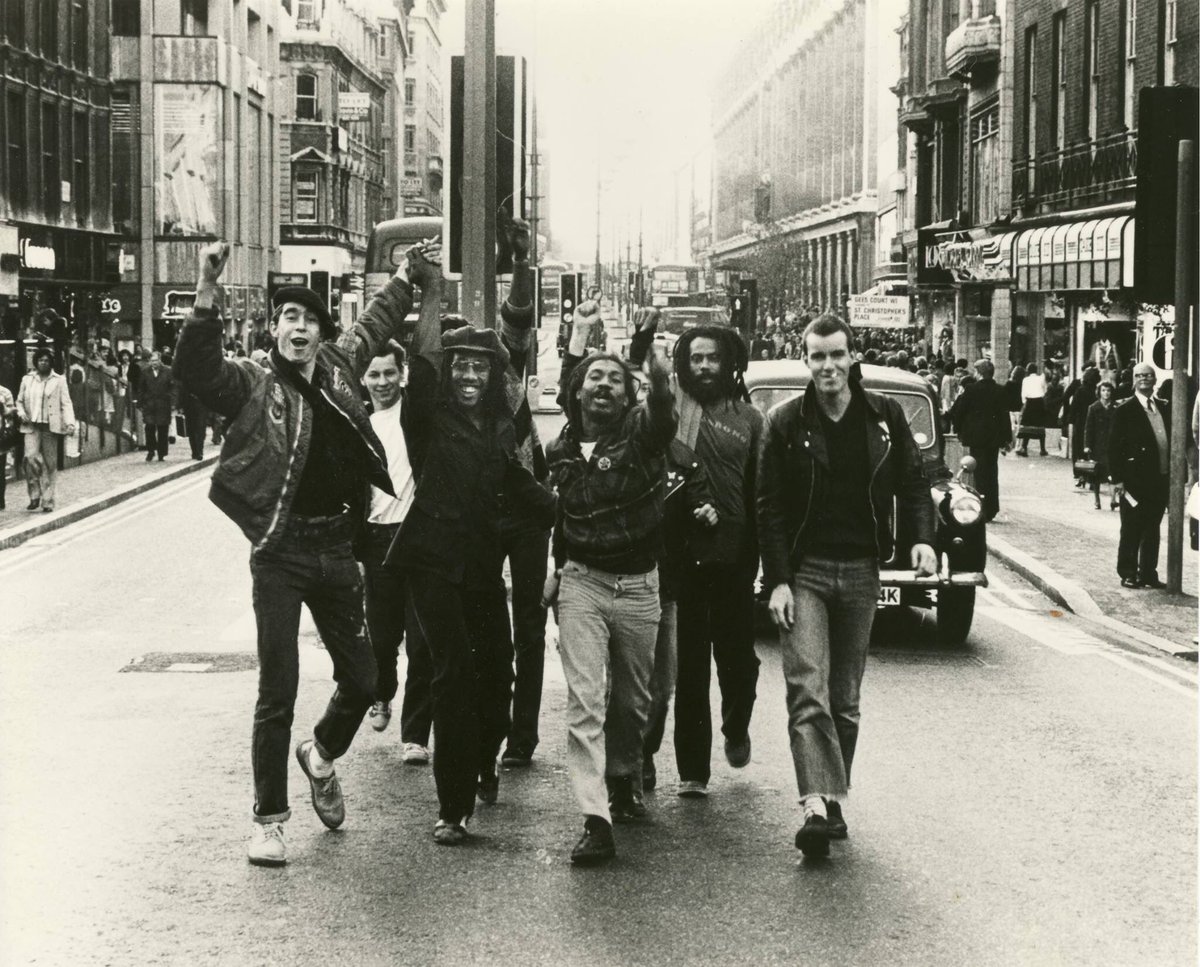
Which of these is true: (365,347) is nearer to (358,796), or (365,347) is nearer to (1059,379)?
(358,796)

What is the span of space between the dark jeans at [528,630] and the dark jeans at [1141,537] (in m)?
8.48

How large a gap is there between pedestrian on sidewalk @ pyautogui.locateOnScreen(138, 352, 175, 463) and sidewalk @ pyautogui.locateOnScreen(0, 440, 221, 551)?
327 mm

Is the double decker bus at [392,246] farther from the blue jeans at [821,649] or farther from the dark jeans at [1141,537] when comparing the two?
the blue jeans at [821,649]

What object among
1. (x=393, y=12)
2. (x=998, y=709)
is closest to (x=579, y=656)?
(x=998, y=709)

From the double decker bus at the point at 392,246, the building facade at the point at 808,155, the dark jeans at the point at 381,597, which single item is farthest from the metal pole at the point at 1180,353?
the building facade at the point at 808,155

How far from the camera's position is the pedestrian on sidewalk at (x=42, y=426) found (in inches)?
886

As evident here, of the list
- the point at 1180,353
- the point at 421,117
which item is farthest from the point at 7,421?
the point at 421,117

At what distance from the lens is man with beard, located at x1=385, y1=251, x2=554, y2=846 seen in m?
6.92

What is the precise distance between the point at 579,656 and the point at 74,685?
4623mm

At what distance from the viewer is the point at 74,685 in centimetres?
1058

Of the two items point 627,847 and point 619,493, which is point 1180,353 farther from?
point 627,847

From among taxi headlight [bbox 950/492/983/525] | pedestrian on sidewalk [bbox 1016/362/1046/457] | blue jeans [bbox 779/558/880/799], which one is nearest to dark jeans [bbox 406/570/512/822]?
blue jeans [bbox 779/558/880/799]

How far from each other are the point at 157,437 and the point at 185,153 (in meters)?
30.7

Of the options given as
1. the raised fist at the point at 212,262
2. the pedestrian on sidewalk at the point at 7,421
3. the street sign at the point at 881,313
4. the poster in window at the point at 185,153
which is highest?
the poster in window at the point at 185,153
